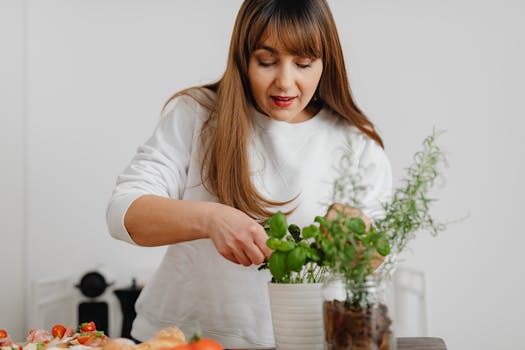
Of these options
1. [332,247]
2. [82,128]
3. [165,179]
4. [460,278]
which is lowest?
[460,278]

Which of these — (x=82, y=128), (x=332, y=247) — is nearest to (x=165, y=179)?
(x=332, y=247)

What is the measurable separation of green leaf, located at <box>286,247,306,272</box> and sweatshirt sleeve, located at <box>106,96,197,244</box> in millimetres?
417

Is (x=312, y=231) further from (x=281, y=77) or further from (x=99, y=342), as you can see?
(x=281, y=77)

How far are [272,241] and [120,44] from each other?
7.46 feet

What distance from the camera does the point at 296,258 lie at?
80 cm

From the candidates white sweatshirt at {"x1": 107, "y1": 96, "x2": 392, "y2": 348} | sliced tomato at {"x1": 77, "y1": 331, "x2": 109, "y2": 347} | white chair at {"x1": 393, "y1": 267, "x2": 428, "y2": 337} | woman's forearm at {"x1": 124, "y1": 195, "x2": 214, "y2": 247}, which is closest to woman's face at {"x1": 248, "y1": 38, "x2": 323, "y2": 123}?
white sweatshirt at {"x1": 107, "y1": 96, "x2": 392, "y2": 348}

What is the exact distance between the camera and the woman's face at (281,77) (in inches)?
48.3

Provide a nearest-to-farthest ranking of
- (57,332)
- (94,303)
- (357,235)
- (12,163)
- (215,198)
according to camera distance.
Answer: (357,235), (57,332), (215,198), (94,303), (12,163)

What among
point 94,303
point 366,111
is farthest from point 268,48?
point 94,303

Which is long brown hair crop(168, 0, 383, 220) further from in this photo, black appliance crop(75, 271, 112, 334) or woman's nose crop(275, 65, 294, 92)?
black appliance crop(75, 271, 112, 334)

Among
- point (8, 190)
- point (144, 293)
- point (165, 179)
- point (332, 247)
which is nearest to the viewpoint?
point (332, 247)

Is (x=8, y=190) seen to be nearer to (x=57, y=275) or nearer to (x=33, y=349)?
(x=57, y=275)

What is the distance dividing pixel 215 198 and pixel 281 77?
30 cm

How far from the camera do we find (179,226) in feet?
3.51
